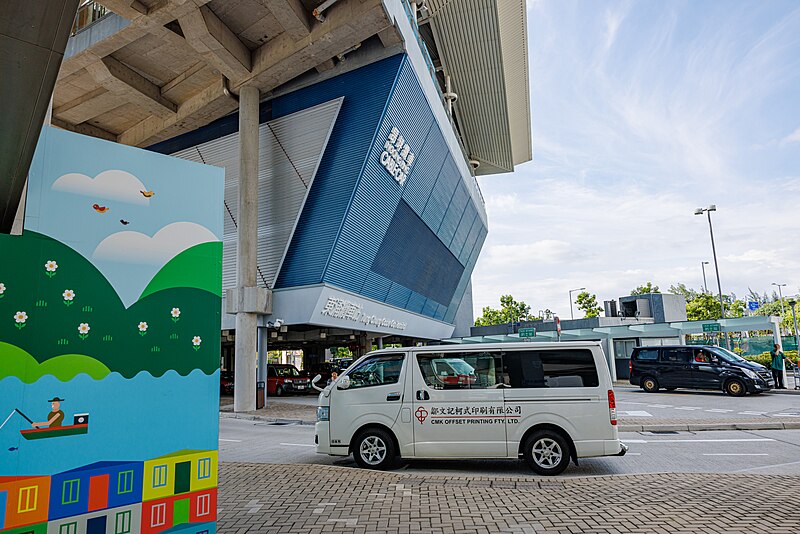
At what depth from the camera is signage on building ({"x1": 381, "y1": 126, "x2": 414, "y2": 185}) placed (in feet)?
68.7

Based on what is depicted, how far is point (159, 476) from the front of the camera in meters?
4.24

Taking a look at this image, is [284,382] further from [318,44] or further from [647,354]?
[647,354]

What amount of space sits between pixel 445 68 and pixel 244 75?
40.6 ft

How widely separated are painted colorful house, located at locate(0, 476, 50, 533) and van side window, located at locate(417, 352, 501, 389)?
578cm

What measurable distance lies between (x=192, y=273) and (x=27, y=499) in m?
1.91

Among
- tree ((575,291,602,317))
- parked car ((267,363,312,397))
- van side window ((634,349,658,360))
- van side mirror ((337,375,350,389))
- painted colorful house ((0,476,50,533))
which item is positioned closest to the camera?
painted colorful house ((0,476,50,533))

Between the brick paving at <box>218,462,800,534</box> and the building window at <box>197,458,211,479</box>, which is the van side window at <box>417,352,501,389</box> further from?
the building window at <box>197,458,211,479</box>

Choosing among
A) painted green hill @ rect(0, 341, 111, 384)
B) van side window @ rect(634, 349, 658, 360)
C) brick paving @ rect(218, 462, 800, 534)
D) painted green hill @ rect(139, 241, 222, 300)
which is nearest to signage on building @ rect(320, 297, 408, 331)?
van side window @ rect(634, 349, 658, 360)

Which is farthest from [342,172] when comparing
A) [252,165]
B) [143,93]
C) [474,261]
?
[474,261]

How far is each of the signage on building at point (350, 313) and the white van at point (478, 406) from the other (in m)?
11.9

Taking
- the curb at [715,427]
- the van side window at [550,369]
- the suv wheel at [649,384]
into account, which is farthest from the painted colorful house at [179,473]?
the suv wheel at [649,384]

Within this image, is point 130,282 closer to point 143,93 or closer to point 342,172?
point 342,172

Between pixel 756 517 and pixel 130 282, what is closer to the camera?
pixel 130 282

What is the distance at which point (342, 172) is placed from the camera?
20.4 m
